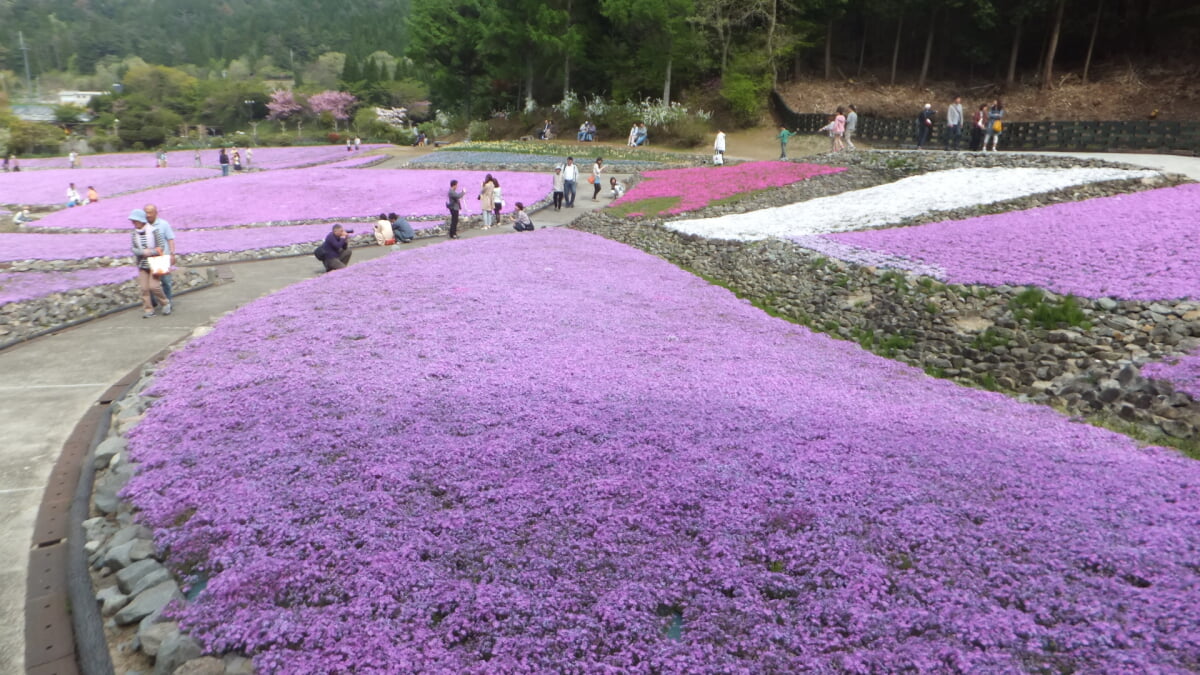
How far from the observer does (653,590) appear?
5.40 metres

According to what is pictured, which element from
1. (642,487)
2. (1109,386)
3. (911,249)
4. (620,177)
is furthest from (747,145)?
(642,487)

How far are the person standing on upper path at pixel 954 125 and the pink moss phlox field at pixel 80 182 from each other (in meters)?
45.1

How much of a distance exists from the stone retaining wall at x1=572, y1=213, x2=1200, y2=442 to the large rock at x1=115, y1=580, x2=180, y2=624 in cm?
1055

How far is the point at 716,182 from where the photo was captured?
31078 millimetres

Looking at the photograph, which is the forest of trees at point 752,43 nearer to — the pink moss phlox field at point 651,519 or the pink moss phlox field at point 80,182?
the pink moss phlox field at point 80,182

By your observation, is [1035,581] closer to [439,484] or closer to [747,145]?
[439,484]

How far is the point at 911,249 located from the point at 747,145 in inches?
1357

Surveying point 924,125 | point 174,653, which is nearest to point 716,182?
point 924,125

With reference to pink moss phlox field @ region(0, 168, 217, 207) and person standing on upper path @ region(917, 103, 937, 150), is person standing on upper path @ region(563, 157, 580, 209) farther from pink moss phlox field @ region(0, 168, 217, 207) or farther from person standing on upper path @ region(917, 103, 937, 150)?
pink moss phlox field @ region(0, 168, 217, 207)

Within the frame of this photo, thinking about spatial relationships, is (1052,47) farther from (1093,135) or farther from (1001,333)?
(1001,333)

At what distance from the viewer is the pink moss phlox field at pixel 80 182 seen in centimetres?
3962

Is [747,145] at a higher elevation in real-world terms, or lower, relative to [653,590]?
higher

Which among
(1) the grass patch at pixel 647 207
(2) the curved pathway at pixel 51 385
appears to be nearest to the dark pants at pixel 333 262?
(2) the curved pathway at pixel 51 385

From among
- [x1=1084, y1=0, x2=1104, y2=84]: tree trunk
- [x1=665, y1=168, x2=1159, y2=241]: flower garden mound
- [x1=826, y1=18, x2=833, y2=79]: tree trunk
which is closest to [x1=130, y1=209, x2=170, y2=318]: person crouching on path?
[x1=665, y1=168, x2=1159, y2=241]: flower garden mound
